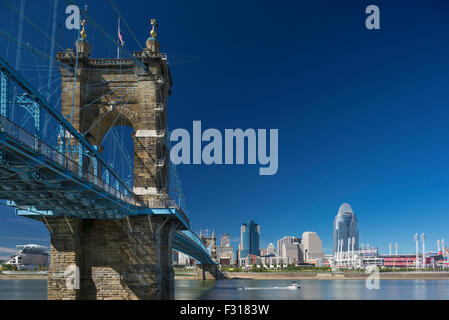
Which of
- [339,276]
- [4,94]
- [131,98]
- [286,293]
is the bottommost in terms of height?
[339,276]

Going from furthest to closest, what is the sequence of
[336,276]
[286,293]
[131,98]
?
1. [336,276]
2. [286,293]
3. [131,98]

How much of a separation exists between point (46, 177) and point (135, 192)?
14010 millimetres

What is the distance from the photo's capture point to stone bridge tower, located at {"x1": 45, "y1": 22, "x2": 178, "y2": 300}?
120 ft

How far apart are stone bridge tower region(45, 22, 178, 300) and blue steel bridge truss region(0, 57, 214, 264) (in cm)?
161

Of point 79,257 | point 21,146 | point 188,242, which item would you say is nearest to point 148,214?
point 79,257

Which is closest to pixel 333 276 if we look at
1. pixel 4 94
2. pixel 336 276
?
pixel 336 276

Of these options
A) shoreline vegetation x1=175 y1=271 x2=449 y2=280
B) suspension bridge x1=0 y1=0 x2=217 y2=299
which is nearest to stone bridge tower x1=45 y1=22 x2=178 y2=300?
suspension bridge x1=0 y1=0 x2=217 y2=299

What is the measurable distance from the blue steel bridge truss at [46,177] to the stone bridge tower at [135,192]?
5.28ft

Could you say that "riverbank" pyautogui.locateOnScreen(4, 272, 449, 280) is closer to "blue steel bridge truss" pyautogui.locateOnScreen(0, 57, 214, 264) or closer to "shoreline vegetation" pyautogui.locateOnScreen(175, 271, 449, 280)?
"shoreline vegetation" pyautogui.locateOnScreen(175, 271, 449, 280)

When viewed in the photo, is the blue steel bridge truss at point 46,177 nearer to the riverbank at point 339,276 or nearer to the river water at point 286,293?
the river water at point 286,293

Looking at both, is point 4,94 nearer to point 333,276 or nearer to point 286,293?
point 286,293

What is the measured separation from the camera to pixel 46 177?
25.2 meters
